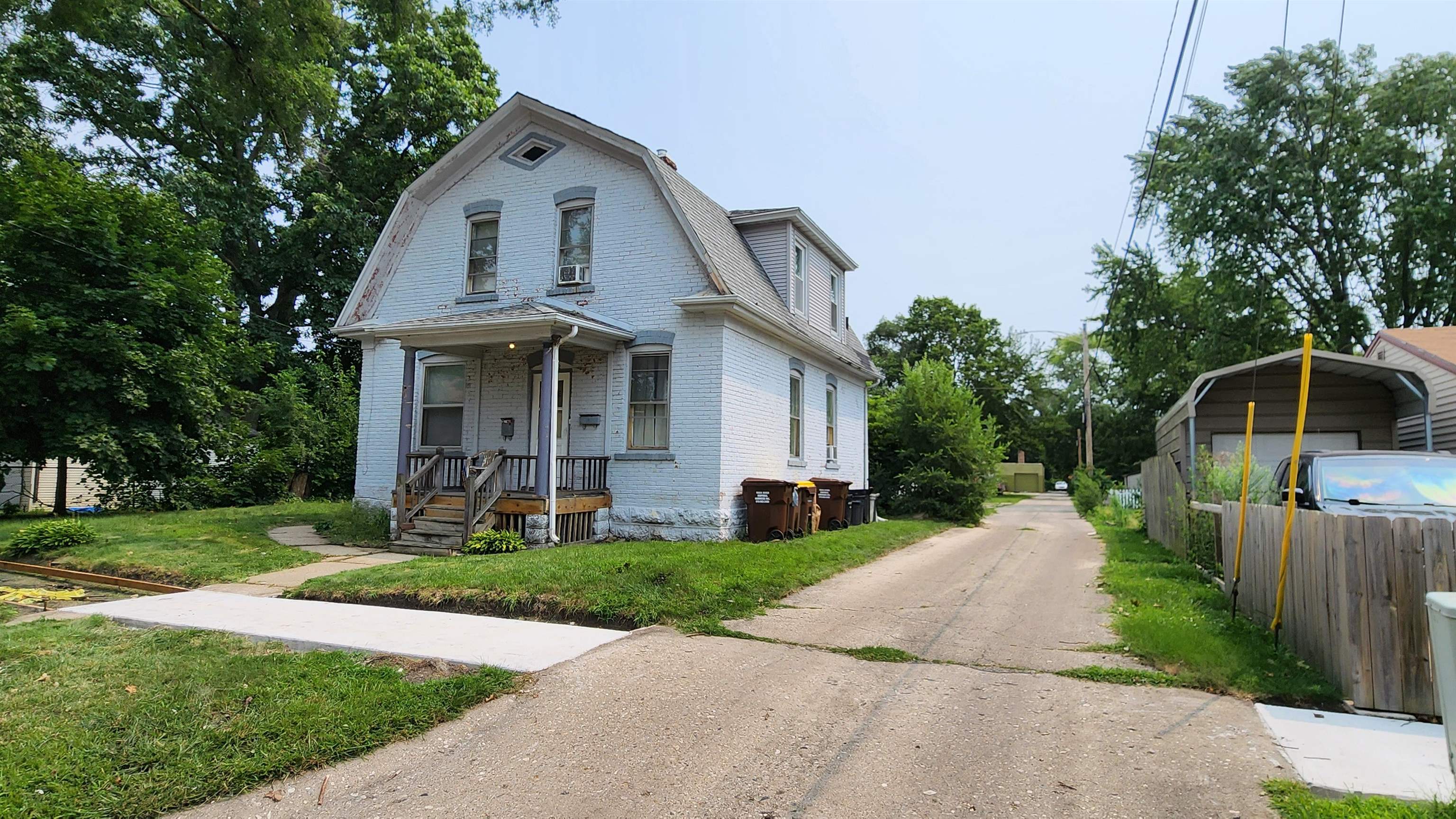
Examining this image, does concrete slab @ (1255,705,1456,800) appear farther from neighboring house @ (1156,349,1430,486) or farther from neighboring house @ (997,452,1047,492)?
neighboring house @ (997,452,1047,492)

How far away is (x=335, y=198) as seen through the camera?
81.9 ft

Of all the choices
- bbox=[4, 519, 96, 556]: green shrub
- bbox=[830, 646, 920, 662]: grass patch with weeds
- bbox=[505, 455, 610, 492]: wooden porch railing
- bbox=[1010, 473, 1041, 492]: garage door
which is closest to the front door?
bbox=[505, 455, 610, 492]: wooden porch railing

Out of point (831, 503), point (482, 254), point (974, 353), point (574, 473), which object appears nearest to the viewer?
point (574, 473)

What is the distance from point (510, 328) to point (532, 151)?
4.81 metres

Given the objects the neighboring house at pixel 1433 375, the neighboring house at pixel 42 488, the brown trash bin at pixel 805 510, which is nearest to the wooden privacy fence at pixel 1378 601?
the brown trash bin at pixel 805 510

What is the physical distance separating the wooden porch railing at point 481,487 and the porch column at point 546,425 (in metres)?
0.71

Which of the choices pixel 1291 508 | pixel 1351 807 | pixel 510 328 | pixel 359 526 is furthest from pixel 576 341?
pixel 1351 807

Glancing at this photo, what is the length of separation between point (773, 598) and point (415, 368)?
28.1 ft

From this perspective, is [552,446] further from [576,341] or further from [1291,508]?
[1291,508]

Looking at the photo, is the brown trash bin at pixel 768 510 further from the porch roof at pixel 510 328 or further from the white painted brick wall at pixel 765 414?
the porch roof at pixel 510 328

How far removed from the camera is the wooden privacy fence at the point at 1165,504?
10891 millimetres

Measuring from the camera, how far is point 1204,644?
19.3 ft

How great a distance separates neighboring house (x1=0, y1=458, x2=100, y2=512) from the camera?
65.7 ft

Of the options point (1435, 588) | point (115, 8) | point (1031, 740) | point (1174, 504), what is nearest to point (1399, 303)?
point (1174, 504)
